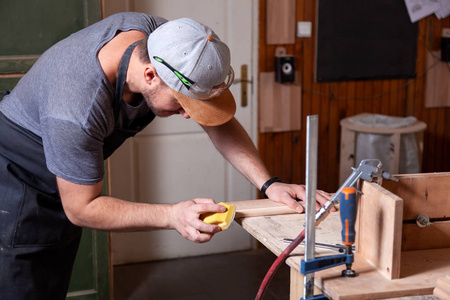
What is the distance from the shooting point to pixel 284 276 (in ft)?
11.8

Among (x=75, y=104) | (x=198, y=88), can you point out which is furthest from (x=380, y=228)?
(x=75, y=104)

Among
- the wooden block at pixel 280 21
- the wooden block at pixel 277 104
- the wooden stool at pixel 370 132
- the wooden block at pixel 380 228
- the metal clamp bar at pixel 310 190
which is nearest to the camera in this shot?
the metal clamp bar at pixel 310 190

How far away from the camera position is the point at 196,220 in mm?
1607

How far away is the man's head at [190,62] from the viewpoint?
1.64 meters

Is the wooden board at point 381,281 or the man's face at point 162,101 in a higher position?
the man's face at point 162,101

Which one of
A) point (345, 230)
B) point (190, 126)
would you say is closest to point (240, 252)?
point (190, 126)

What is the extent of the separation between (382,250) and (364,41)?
8.78ft

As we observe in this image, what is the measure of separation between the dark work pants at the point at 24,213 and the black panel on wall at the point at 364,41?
7.53 feet

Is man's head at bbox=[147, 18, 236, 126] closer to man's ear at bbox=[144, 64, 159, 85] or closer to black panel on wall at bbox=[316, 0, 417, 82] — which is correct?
man's ear at bbox=[144, 64, 159, 85]

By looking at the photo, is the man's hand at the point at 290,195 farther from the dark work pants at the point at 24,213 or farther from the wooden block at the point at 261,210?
the dark work pants at the point at 24,213

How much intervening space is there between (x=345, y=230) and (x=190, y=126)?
7.73ft

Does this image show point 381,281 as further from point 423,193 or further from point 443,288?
point 423,193

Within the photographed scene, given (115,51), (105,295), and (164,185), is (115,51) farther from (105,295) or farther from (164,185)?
(164,185)

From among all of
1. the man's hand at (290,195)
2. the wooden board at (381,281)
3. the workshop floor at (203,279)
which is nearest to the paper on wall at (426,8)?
the workshop floor at (203,279)
